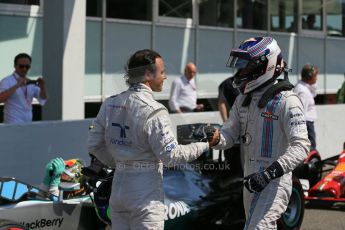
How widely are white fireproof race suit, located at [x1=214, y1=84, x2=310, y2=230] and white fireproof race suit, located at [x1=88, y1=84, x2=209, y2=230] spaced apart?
41cm

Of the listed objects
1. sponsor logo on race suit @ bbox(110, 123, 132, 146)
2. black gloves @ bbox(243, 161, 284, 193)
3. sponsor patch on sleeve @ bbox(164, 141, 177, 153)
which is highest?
sponsor logo on race suit @ bbox(110, 123, 132, 146)

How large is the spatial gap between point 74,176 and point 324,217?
300 centimetres

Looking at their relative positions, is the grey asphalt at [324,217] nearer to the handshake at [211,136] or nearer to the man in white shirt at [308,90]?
the man in white shirt at [308,90]

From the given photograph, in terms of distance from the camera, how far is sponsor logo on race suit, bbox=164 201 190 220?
5.16 metres

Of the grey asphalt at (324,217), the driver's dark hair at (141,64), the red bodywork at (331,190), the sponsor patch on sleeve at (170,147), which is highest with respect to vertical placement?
the driver's dark hair at (141,64)

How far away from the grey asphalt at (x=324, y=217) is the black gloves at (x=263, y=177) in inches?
120

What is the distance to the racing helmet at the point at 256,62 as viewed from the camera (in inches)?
153

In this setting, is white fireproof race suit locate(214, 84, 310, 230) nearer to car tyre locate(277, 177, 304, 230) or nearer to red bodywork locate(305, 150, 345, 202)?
car tyre locate(277, 177, 304, 230)

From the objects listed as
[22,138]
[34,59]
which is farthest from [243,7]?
[22,138]

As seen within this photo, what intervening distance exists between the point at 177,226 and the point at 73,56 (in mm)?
4241

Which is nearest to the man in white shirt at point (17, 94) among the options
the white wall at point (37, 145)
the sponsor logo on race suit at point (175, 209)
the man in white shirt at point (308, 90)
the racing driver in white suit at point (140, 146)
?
the white wall at point (37, 145)

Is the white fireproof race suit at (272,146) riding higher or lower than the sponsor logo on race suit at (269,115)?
lower

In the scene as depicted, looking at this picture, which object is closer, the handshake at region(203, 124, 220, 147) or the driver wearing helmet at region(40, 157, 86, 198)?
the handshake at region(203, 124, 220, 147)

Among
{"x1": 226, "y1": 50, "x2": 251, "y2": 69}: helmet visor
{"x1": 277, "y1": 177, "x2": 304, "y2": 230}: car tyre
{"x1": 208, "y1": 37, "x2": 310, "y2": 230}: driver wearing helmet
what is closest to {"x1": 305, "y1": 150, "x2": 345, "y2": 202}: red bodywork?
{"x1": 277, "y1": 177, "x2": 304, "y2": 230}: car tyre
